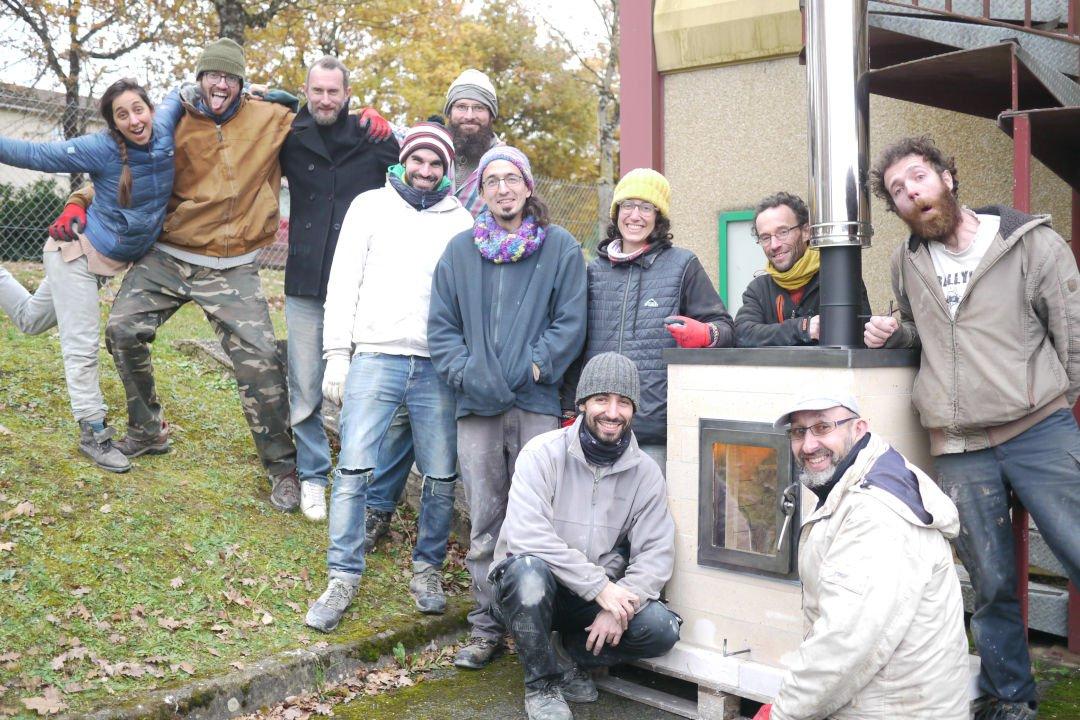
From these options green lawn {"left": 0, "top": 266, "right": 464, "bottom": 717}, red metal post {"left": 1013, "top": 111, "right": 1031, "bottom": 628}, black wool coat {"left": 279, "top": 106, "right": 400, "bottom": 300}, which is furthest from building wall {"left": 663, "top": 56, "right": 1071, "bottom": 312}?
green lawn {"left": 0, "top": 266, "right": 464, "bottom": 717}

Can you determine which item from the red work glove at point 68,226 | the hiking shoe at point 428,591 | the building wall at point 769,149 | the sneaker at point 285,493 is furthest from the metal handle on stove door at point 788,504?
the red work glove at point 68,226

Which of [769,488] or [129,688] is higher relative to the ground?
[769,488]

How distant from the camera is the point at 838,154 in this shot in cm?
414

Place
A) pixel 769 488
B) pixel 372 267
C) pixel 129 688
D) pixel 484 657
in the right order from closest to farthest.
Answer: pixel 129 688 < pixel 769 488 < pixel 484 657 < pixel 372 267

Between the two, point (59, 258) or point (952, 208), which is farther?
point (59, 258)

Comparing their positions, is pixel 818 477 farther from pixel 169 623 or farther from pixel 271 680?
pixel 169 623

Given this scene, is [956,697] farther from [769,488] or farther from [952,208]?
[952,208]

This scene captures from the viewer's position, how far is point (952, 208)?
12.5ft

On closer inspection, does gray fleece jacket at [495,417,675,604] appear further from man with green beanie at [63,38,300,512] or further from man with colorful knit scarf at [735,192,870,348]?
man with green beanie at [63,38,300,512]

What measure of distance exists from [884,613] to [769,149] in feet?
14.7

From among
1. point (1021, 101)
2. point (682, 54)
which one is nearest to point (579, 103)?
point (682, 54)

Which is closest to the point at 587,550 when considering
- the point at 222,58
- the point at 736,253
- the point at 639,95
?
the point at 222,58

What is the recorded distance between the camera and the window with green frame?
6777 millimetres

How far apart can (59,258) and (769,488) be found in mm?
3787
